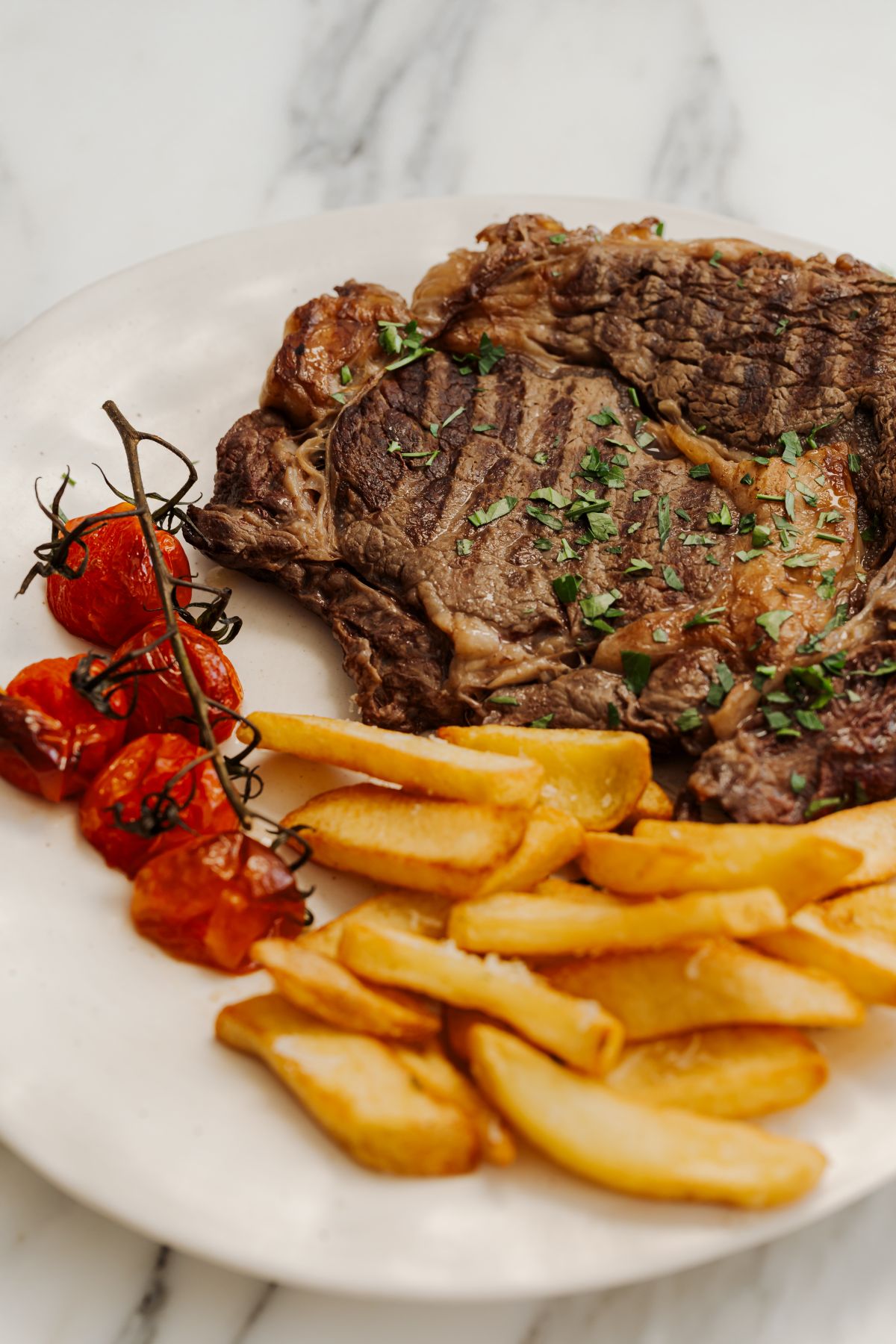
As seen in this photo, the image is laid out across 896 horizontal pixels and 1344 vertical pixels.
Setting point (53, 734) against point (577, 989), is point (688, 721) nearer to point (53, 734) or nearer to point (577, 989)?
point (577, 989)

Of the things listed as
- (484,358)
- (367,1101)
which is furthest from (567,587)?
(367,1101)

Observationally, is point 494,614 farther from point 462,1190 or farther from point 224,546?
point 462,1190

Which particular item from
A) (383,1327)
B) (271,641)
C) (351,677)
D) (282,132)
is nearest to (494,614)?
(351,677)

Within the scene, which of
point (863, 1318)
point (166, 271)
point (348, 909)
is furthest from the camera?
point (166, 271)

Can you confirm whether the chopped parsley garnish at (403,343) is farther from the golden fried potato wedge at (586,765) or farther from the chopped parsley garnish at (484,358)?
the golden fried potato wedge at (586,765)

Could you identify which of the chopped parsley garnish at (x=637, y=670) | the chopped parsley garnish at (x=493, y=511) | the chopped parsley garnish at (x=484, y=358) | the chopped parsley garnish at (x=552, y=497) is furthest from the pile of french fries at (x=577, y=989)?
the chopped parsley garnish at (x=484, y=358)

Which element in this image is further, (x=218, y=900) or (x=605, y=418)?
(x=605, y=418)
